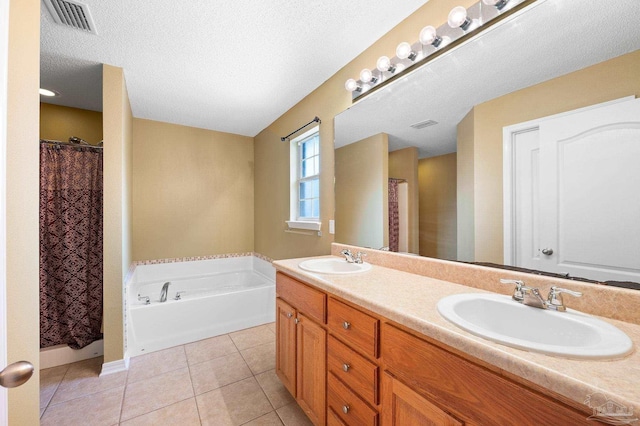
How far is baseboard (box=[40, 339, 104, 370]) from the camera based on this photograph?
2.15m

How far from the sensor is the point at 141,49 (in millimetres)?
1888

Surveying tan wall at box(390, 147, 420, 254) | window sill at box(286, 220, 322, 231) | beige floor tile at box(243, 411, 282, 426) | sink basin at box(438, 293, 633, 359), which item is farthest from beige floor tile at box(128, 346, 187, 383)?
sink basin at box(438, 293, 633, 359)

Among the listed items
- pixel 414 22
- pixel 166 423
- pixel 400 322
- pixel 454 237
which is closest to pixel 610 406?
pixel 400 322

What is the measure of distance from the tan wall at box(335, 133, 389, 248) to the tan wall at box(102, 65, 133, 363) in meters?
1.76

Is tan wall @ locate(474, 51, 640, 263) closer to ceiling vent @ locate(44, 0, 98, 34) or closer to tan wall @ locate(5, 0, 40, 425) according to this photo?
tan wall @ locate(5, 0, 40, 425)

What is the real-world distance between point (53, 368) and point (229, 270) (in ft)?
6.09

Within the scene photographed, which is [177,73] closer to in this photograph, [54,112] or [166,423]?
[54,112]

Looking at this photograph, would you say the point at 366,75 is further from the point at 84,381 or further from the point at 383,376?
the point at 84,381

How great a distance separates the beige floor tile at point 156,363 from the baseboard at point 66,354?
1.22ft

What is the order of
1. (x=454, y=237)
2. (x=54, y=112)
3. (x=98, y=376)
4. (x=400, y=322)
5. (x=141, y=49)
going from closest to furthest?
(x=400, y=322) → (x=454, y=237) → (x=141, y=49) → (x=98, y=376) → (x=54, y=112)

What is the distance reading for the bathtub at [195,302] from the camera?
2.41 meters

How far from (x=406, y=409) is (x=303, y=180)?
7.37 feet

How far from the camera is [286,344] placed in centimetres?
170

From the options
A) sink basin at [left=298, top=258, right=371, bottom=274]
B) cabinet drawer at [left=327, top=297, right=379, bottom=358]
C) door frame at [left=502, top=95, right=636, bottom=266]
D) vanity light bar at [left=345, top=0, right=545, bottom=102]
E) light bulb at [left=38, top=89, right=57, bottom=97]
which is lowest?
cabinet drawer at [left=327, top=297, right=379, bottom=358]
